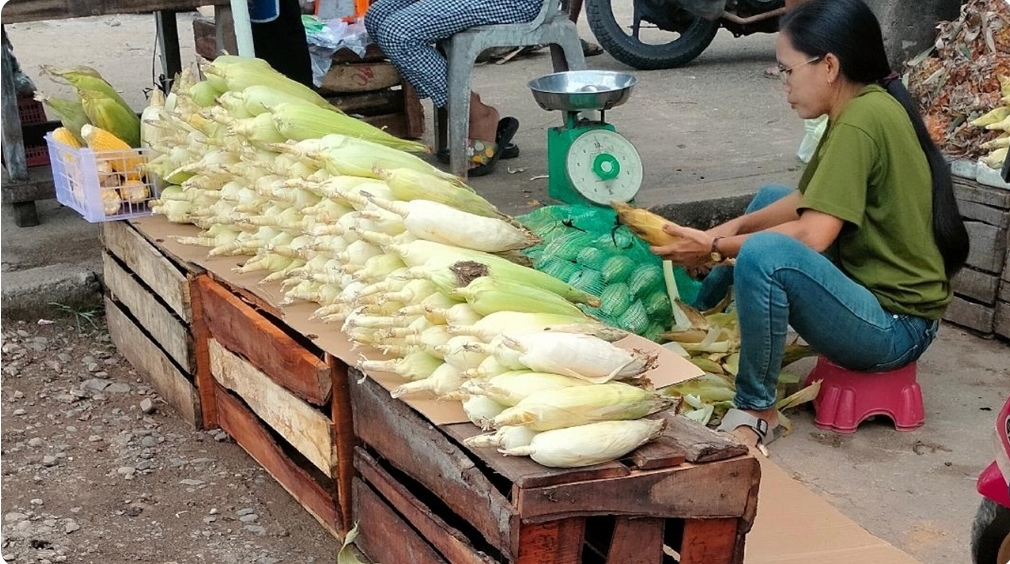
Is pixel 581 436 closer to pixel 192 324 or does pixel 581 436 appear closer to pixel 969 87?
pixel 192 324

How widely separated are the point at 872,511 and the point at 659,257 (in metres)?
1.18

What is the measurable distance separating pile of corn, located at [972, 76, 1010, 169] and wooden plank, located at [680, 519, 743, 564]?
102 inches

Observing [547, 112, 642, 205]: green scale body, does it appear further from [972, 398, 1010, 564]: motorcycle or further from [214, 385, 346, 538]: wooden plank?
[972, 398, 1010, 564]: motorcycle

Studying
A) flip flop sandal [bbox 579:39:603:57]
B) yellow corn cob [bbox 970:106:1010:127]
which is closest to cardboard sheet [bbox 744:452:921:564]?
yellow corn cob [bbox 970:106:1010:127]

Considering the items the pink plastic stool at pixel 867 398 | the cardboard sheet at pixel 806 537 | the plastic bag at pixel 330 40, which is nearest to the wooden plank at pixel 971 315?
the pink plastic stool at pixel 867 398

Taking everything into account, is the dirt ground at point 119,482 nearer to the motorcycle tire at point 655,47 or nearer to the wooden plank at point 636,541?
the wooden plank at point 636,541

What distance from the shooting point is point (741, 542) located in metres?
2.25

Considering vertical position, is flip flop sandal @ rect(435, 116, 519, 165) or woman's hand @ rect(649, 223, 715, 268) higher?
woman's hand @ rect(649, 223, 715, 268)

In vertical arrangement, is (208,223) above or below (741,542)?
above

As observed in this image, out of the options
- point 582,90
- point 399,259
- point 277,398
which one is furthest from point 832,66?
point 277,398

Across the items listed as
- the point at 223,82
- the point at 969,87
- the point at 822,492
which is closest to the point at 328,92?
the point at 223,82

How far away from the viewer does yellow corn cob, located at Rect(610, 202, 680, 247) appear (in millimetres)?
3611

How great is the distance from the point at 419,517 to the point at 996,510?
134 centimetres

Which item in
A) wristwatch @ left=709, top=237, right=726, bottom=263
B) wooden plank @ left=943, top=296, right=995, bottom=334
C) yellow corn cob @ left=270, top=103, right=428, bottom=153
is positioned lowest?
wooden plank @ left=943, top=296, right=995, bottom=334
